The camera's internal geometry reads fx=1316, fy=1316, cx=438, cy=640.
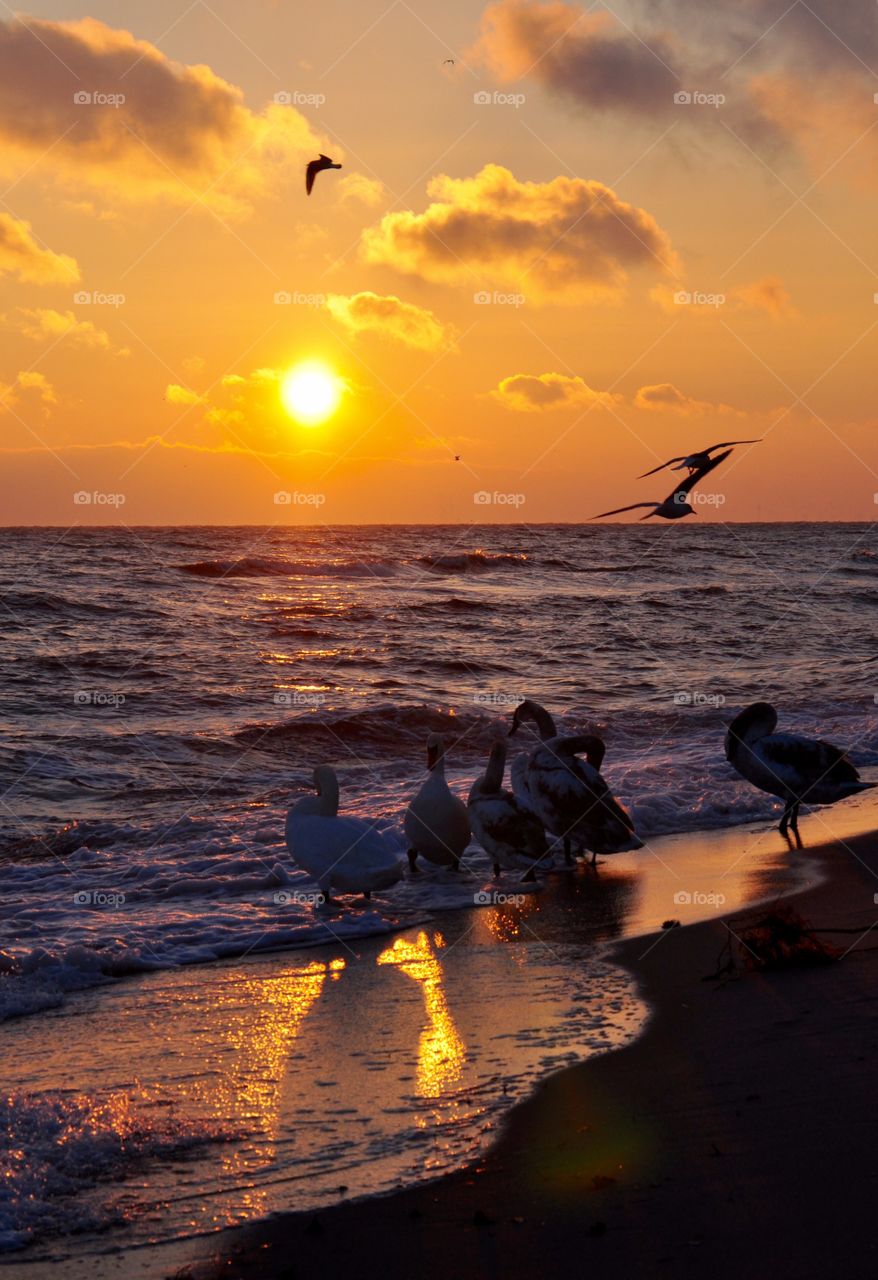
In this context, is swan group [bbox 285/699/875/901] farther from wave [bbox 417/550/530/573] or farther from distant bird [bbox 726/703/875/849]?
wave [bbox 417/550/530/573]

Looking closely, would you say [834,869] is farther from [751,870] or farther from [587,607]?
[587,607]

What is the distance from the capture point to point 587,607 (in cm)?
4322

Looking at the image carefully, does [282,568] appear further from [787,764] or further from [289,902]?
[289,902]

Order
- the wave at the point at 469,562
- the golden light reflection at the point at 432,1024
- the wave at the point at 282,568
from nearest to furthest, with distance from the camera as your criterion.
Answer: the golden light reflection at the point at 432,1024
the wave at the point at 282,568
the wave at the point at 469,562

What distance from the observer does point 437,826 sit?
11.6m

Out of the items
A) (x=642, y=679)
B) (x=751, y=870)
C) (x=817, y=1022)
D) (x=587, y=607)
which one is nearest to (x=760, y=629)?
(x=587, y=607)

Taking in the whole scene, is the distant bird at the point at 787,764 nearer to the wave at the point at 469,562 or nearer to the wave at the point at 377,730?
the wave at the point at 377,730

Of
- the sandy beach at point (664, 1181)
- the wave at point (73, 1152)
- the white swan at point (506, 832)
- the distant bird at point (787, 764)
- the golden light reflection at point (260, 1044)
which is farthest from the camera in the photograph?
the distant bird at point (787, 764)

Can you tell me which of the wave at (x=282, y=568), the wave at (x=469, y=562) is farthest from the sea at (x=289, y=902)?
the wave at (x=469, y=562)

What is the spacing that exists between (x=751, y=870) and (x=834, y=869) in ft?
2.25

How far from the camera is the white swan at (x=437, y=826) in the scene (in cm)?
1156

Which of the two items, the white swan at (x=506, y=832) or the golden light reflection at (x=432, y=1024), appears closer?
the golden light reflection at (x=432, y=1024)

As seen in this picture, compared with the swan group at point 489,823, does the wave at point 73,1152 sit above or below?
below

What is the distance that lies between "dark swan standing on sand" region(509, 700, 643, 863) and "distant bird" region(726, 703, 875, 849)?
2131 millimetres
